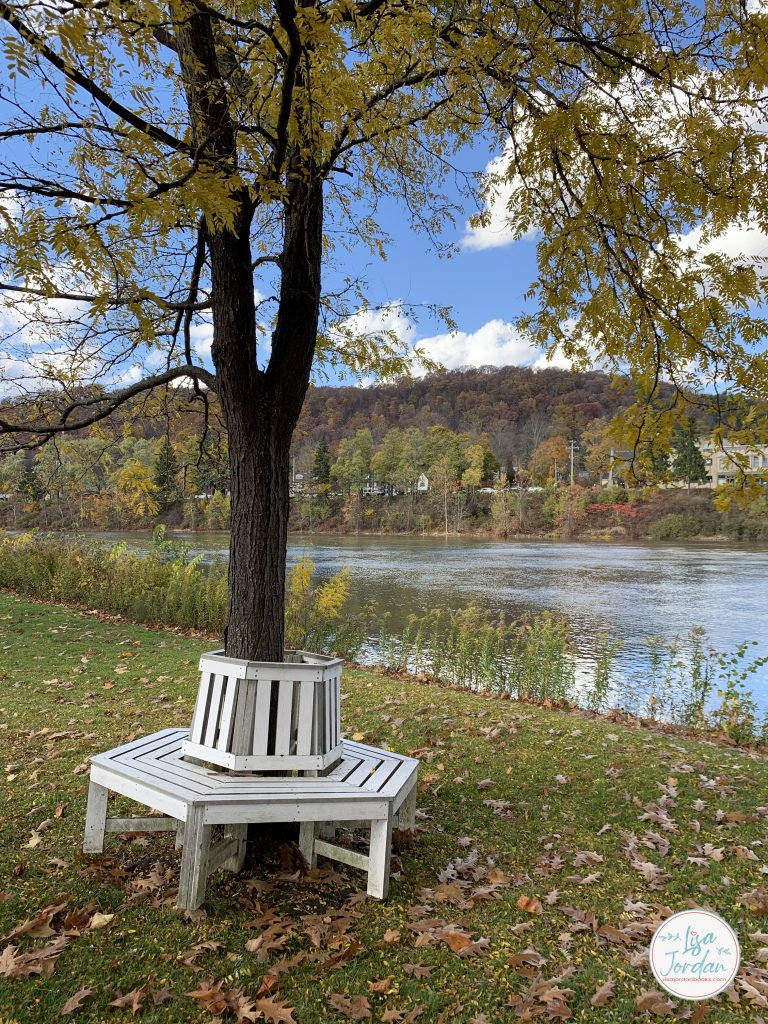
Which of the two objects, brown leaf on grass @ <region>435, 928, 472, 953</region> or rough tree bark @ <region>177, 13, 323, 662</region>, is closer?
brown leaf on grass @ <region>435, 928, 472, 953</region>

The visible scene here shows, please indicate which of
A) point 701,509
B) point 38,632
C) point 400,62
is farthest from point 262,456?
point 701,509

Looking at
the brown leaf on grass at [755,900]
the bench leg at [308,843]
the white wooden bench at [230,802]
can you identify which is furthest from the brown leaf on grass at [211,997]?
the brown leaf on grass at [755,900]

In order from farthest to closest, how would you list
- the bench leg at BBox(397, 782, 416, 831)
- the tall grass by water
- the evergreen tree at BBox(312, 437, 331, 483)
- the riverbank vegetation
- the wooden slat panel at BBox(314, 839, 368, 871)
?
the evergreen tree at BBox(312, 437, 331, 483) < the tall grass by water < the riverbank vegetation < the bench leg at BBox(397, 782, 416, 831) < the wooden slat panel at BBox(314, 839, 368, 871)

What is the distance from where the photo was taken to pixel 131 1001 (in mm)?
1990

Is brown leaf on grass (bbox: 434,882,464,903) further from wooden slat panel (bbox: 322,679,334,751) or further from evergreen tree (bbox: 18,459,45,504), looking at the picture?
evergreen tree (bbox: 18,459,45,504)

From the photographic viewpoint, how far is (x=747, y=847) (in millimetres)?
3199

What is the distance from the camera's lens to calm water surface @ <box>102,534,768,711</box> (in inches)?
451

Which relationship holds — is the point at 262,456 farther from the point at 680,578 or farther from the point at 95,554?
the point at 680,578

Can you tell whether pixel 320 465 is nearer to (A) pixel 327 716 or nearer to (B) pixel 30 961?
(A) pixel 327 716

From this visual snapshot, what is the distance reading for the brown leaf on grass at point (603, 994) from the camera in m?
2.05

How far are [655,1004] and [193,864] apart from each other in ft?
5.66

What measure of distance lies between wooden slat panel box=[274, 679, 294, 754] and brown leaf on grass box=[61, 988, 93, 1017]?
40.0 inches

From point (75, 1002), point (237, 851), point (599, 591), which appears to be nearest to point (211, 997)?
point (75, 1002)

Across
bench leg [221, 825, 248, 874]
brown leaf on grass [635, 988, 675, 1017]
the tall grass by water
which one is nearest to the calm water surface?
the tall grass by water
